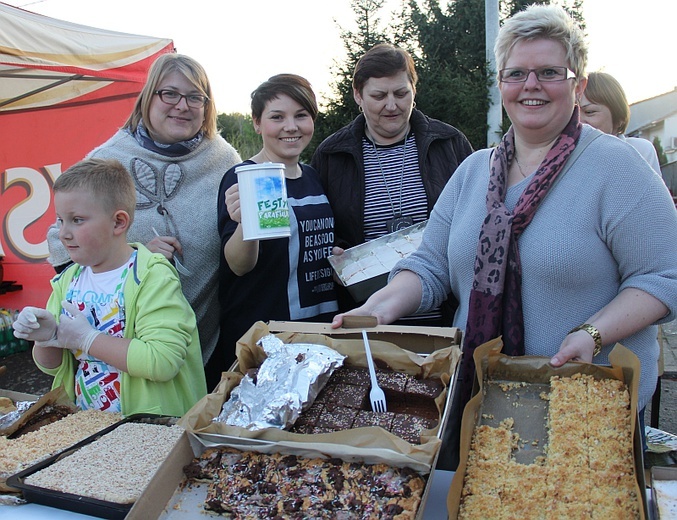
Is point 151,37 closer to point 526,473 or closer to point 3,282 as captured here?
point 3,282

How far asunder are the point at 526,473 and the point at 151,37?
554cm

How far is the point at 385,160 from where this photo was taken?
298cm

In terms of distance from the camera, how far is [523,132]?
6.18 ft

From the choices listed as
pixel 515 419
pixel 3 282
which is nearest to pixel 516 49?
pixel 515 419

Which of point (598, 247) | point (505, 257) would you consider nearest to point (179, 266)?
point (505, 257)

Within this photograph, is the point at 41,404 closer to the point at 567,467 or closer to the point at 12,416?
the point at 12,416

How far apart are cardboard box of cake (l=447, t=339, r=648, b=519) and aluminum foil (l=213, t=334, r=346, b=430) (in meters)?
0.46

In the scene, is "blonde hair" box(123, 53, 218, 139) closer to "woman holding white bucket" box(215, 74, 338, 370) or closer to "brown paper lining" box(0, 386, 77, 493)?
"woman holding white bucket" box(215, 74, 338, 370)

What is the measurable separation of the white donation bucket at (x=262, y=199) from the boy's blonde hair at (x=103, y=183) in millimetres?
538

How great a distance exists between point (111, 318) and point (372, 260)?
3.79 feet

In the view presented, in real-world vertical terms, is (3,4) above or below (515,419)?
above

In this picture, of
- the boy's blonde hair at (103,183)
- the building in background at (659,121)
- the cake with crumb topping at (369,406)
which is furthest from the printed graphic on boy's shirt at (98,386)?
the building in background at (659,121)

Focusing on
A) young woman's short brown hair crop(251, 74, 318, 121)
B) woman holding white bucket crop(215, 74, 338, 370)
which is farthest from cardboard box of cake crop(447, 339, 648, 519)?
young woman's short brown hair crop(251, 74, 318, 121)

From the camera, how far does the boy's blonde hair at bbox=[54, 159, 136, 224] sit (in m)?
2.08
